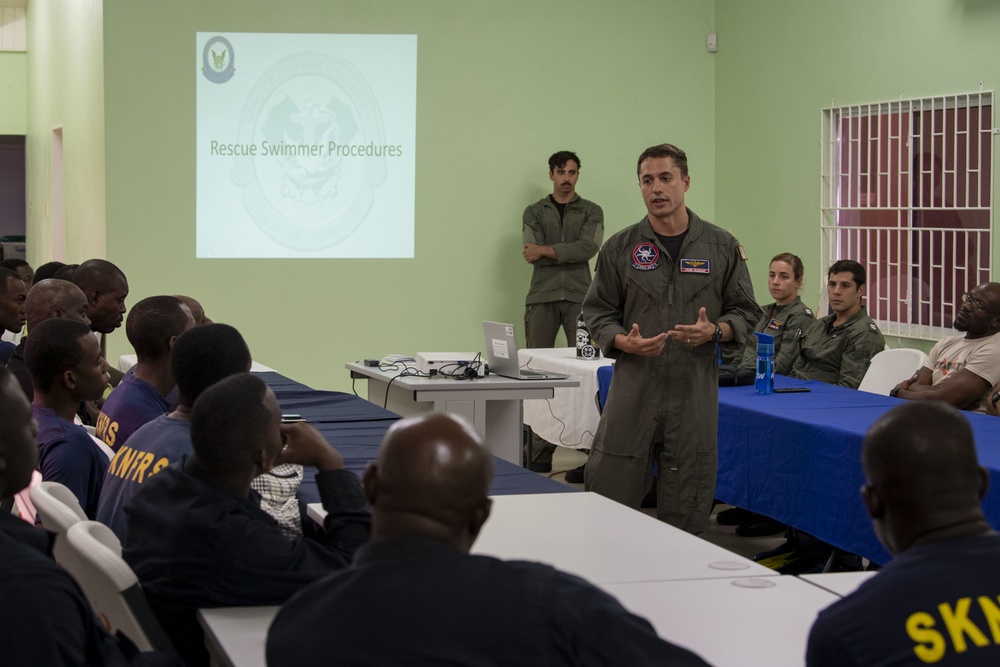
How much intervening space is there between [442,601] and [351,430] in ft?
8.26

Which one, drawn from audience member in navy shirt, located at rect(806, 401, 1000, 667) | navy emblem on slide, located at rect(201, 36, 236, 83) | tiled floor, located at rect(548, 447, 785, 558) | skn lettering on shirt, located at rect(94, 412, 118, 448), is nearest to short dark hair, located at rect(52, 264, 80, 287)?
skn lettering on shirt, located at rect(94, 412, 118, 448)

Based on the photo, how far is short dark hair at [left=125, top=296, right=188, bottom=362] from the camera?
10.9 ft

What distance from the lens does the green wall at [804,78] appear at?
6449 mm

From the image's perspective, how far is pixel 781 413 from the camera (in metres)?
4.38

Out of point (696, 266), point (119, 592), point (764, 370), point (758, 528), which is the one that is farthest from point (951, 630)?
point (758, 528)

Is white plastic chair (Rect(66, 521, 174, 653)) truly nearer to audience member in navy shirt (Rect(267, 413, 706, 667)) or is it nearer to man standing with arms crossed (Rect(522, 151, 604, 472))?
audience member in navy shirt (Rect(267, 413, 706, 667))

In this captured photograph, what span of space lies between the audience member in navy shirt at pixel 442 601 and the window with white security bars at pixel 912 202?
5528 millimetres

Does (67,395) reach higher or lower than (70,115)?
lower

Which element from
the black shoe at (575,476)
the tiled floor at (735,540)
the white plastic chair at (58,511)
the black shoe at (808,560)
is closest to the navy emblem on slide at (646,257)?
the tiled floor at (735,540)

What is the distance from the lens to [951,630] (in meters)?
1.34

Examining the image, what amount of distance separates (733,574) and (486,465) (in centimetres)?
91

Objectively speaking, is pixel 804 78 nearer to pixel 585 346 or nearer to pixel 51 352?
pixel 585 346

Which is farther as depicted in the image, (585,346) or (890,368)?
(585,346)

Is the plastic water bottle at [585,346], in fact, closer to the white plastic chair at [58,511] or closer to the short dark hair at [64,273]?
the short dark hair at [64,273]
